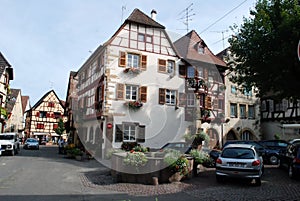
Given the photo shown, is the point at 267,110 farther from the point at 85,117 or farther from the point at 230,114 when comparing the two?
the point at 85,117

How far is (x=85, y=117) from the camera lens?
27.1 metres

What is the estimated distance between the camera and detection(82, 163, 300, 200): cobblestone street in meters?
8.71

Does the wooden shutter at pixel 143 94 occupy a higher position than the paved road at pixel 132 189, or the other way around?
the wooden shutter at pixel 143 94

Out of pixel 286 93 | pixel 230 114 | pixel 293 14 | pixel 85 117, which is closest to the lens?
pixel 293 14

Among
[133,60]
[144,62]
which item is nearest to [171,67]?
[144,62]

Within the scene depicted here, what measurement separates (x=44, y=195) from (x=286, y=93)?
12054 mm

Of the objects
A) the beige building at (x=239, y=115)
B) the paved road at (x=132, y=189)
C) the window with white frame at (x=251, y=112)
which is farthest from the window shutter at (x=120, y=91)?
the window with white frame at (x=251, y=112)

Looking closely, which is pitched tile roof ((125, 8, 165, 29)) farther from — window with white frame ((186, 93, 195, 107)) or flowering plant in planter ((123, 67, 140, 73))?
window with white frame ((186, 93, 195, 107))

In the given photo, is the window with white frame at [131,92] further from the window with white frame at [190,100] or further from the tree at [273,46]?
the tree at [273,46]

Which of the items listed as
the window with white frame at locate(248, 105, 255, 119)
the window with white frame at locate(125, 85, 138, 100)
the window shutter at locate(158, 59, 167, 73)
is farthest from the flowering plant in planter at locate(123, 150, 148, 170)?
the window with white frame at locate(248, 105, 255, 119)

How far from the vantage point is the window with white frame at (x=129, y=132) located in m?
22.6

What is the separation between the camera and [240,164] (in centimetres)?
1039

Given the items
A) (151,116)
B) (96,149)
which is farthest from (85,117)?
(151,116)

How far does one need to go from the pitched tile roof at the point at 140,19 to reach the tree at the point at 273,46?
10.5m
